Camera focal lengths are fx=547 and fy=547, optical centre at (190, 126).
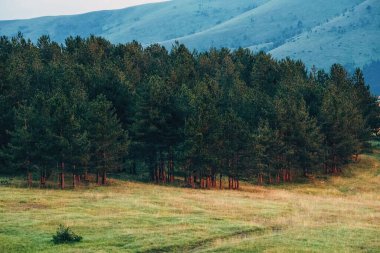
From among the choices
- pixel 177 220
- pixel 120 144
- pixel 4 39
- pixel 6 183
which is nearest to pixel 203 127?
pixel 120 144

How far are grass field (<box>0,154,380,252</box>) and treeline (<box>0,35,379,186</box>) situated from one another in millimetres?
6692

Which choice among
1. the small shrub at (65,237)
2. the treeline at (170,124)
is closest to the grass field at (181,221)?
the small shrub at (65,237)

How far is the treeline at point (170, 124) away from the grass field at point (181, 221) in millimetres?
6692

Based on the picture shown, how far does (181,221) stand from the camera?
4434 centimetres

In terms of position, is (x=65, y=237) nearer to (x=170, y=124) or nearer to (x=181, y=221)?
(x=181, y=221)

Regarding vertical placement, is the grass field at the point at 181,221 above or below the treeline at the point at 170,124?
below

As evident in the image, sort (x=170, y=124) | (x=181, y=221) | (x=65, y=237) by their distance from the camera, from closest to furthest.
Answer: (x=65, y=237) → (x=181, y=221) → (x=170, y=124)

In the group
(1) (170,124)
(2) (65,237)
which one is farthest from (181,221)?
(1) (170,124)

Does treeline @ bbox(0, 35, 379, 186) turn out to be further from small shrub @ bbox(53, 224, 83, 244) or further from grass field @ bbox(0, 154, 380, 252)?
small shrub @ bbox(53, 224, 83, 244)

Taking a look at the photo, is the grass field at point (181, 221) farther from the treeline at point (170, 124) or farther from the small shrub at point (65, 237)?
the treeline at point (170, 124)

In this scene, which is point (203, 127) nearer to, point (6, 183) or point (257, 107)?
point (257, 107)

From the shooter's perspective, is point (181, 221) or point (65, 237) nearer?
point (65, 237)

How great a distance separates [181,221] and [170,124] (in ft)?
130

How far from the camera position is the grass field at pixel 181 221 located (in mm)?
35603
